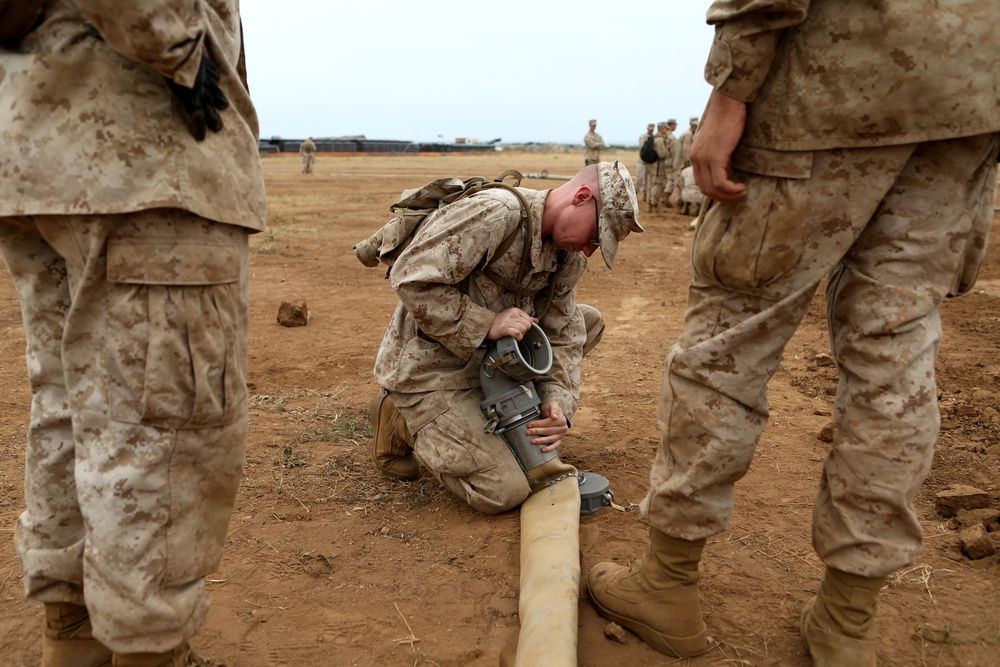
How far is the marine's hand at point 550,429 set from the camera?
10.8 feet

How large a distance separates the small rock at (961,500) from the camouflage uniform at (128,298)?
8.44 feet

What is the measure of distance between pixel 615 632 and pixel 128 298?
64.5 inches

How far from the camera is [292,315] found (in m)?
6.17

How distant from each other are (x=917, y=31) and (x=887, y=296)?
0.60 metres

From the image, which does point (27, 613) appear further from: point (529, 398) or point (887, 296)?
point (887, 296)

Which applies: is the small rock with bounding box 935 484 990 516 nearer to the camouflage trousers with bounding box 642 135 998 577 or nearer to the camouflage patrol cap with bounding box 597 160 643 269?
the camouflage trousers with bounding box 642 135 998 577

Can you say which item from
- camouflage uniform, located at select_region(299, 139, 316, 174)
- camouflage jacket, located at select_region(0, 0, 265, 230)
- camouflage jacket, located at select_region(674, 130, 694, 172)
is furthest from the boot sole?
camouflage uniform, located at select_region(299, 139, 316, 174)

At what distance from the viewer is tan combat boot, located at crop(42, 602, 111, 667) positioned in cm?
203

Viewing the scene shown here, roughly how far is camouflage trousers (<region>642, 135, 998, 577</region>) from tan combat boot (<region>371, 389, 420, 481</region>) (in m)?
1.62

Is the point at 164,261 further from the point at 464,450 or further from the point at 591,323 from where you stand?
the point at 591,323

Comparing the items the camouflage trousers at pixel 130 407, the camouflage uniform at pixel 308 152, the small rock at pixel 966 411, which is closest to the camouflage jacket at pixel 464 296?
the camouflage trousers at pixel 130 407

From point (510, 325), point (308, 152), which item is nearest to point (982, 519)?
point (510, 325)

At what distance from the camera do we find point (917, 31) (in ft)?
5.99

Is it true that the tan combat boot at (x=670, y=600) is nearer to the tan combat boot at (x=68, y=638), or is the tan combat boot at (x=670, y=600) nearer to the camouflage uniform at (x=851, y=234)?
the camouflage uniform at (x=851, y=234)
